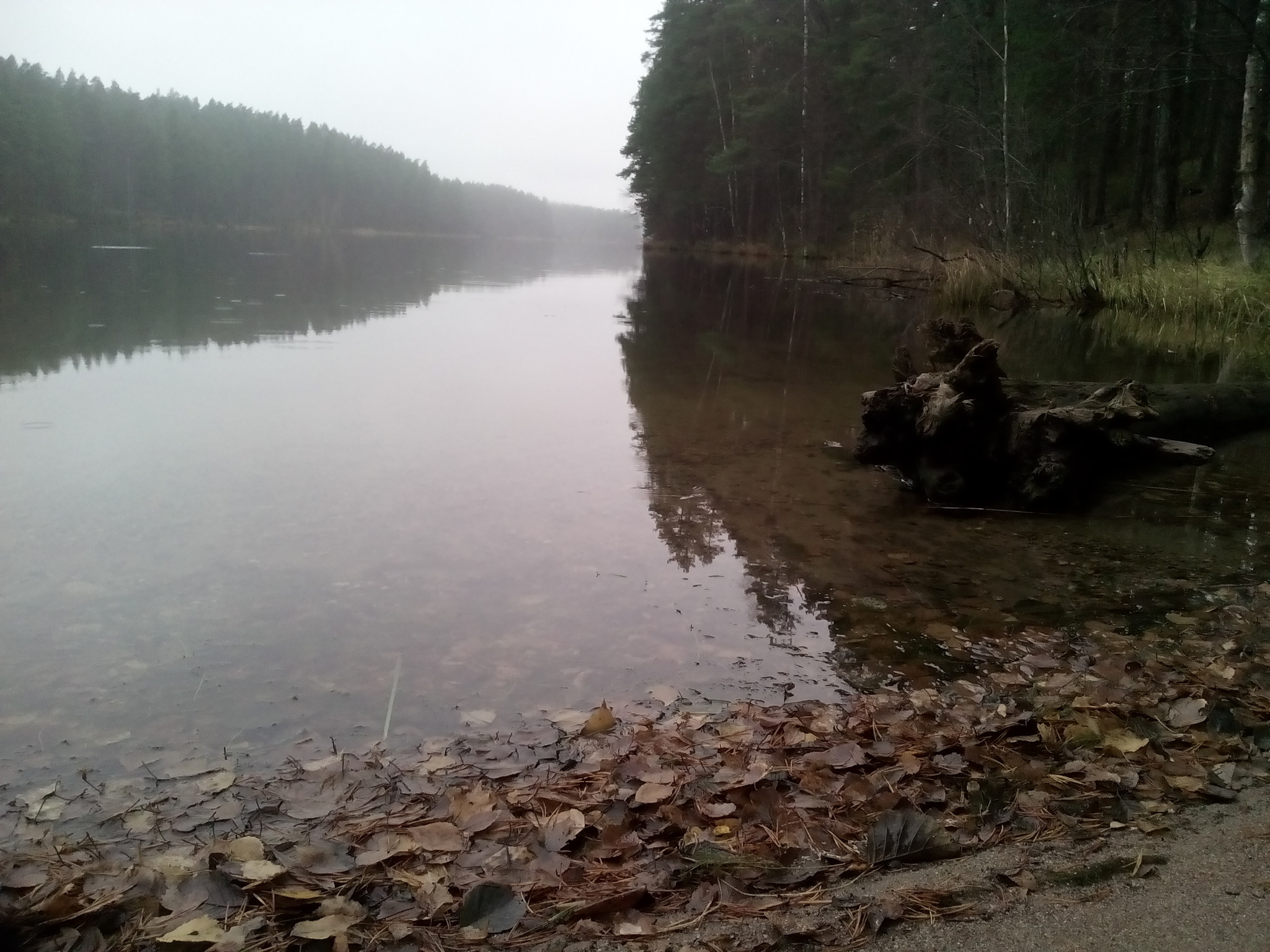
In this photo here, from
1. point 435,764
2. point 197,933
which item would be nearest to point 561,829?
point 435,764

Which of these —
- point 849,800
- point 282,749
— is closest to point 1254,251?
point 849,800

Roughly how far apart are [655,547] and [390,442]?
8.89 ft

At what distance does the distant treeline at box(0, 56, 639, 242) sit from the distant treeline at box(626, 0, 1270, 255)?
4369 centimetres

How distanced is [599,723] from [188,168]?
92.6 metres

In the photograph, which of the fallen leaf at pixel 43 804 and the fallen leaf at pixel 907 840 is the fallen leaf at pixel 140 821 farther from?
the fallen leaf at pixel 907 840

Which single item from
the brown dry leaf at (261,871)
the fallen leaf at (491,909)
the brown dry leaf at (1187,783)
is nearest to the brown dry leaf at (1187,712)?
the brown dry leaf at (1187,783)

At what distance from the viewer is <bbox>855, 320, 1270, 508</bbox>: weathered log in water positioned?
16.6 feet

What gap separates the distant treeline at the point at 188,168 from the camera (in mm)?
56031

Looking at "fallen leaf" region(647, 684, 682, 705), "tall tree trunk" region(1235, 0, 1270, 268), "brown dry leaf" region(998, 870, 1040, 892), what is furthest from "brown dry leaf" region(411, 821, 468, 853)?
"tall tree trunk" region(1235, 0, 1270, 268)

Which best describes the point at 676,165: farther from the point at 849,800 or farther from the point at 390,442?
the point at 849,800

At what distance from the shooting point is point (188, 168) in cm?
7881

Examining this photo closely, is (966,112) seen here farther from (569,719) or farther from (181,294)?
(569,719)

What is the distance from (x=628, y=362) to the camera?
1017 centimetres

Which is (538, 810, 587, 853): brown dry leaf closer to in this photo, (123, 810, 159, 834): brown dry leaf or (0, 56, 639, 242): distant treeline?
(123, 810, 159, 834): brown dry leaf
